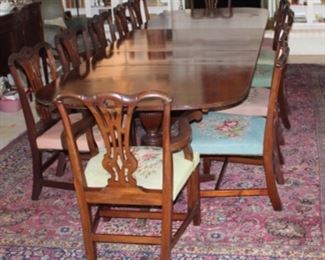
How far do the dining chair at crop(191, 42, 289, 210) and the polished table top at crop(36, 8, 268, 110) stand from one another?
20 cm

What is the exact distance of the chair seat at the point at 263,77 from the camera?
154 inches

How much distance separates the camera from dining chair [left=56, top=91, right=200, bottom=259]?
2211 mm

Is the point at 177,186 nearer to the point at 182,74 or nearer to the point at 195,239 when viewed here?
the point at 195,239

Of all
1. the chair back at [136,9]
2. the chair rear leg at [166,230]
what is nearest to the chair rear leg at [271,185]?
the chair rear leg at [166,230]

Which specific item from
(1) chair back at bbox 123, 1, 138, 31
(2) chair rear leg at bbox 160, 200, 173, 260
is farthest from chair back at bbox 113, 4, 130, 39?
(2) chair rear leg at bbox 160, 200, 173, 260

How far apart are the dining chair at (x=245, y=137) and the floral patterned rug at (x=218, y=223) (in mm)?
102

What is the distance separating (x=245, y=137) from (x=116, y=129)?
2.94 ft

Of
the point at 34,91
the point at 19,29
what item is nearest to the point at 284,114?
the point at 34,91

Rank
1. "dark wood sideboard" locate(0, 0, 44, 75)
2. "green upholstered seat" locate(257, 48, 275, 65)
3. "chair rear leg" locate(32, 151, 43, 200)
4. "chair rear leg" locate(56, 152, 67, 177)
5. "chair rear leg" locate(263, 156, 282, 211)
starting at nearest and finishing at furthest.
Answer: "chair rear leg" locate(263, 156, 282, 211)
"chair rear leg" locate(32, 151, 43, 200)
"chair rear leg" locate(56, 152, 67, 177)
"green upholstered seat" locate(257, 48, 275, 65)
"dark wood sideboard" locate(0, 0, 44, 75)

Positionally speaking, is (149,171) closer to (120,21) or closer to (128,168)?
(128,168)

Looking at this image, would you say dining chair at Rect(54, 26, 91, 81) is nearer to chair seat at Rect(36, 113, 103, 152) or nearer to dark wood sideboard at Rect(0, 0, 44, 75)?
chair seat at Rect(36, 113, 103, 152)

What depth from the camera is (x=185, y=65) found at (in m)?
3.17

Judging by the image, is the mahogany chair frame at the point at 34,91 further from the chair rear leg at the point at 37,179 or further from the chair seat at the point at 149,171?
the chair seat at the point at 149,171

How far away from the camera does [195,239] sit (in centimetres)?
281
